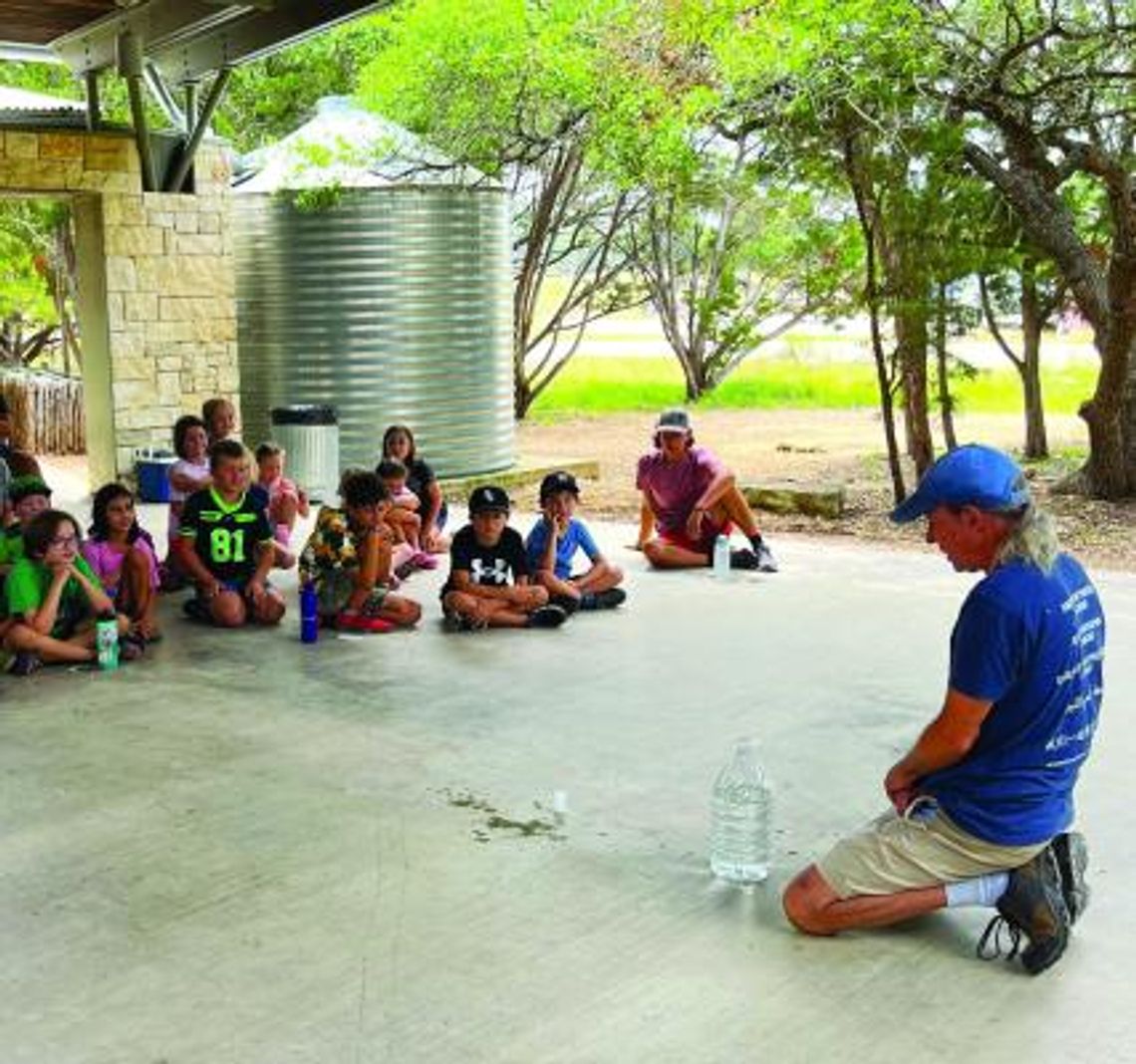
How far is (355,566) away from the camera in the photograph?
7.55m

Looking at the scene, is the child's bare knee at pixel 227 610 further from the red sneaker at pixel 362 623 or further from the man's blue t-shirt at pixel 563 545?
the man's blue t-shirt at pixel 563 545

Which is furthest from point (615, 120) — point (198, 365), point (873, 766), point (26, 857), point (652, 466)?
point (26, 857)

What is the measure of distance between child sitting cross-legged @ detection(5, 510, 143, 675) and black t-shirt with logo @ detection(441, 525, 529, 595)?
5.62 feet

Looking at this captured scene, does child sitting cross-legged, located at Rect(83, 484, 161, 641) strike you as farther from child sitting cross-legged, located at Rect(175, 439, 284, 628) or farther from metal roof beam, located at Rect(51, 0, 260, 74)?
metal roof beam, located at Rect(51, 0, 260, 74)

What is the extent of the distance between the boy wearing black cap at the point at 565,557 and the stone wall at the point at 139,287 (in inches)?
228

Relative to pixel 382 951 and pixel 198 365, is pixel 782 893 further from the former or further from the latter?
pixel 198 365

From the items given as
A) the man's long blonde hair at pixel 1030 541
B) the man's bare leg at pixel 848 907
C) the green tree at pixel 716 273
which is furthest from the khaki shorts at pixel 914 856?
the green tree at pixel 716 273

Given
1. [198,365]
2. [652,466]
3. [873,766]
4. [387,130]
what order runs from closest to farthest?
[873,766] < [652,466] < [198,365] < [387,130]

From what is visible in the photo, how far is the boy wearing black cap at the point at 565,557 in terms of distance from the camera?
25.2ft

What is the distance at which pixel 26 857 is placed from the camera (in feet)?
14.7

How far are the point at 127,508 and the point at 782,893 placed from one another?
418cm

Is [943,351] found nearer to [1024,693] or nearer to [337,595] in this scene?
[337,595]

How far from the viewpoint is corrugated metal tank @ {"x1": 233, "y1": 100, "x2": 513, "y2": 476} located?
43.8 feet

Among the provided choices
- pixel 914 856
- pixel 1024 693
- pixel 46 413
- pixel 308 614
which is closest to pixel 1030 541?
pixel 1024 693
